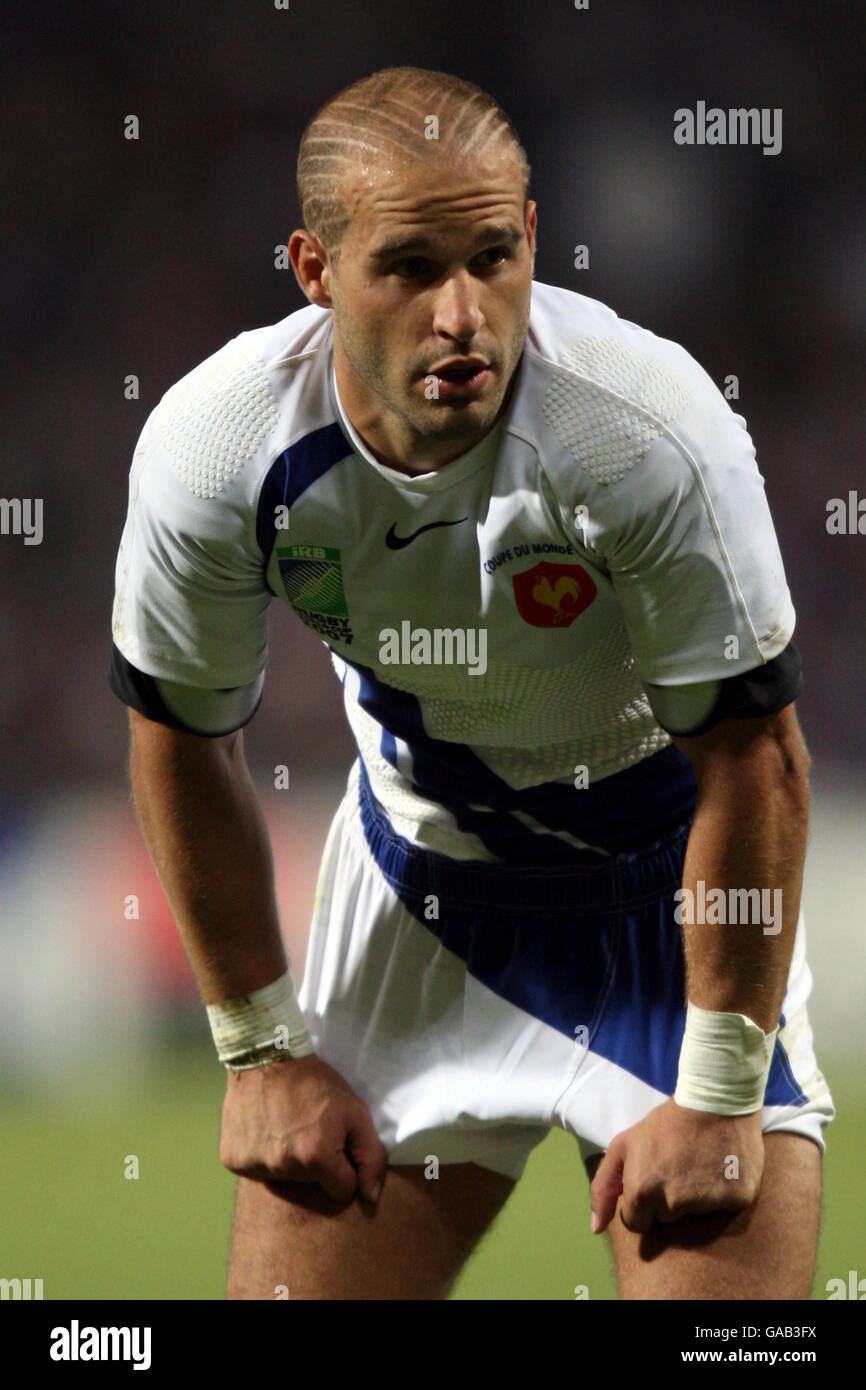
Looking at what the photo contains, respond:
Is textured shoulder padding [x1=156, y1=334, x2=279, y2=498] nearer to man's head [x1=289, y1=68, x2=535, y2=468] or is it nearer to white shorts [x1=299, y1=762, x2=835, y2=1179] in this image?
man's head [x1=289, y1=68, x2=535, y2=468]

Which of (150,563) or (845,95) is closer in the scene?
(150,563)

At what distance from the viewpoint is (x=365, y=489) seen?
80.0 inches

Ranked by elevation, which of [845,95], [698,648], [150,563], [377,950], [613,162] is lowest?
[377,950]

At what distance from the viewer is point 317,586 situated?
83.6 inches

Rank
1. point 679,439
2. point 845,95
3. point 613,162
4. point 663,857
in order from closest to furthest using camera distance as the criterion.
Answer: point 679,439
point 663,857
point 613,162
point 845,95

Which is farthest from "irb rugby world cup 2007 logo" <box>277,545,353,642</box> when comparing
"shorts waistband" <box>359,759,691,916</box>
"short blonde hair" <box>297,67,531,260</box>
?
"shorts waistband" <box>359,759,691,916</box>

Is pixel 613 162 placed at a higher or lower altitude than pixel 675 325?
higher

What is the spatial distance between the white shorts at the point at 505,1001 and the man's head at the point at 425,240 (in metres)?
0.79

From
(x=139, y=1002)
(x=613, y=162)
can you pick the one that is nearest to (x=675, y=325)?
(x=613, y=162)

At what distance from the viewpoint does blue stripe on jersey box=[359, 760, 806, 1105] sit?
95.0 inches

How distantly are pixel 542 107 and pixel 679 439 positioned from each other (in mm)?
3580

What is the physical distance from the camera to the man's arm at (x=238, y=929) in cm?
232

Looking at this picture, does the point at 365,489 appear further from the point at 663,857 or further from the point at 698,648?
the point at 663,857

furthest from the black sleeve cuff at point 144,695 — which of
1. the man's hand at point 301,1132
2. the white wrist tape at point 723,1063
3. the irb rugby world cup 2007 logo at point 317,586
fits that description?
the white wrist tape at point 723,1063
